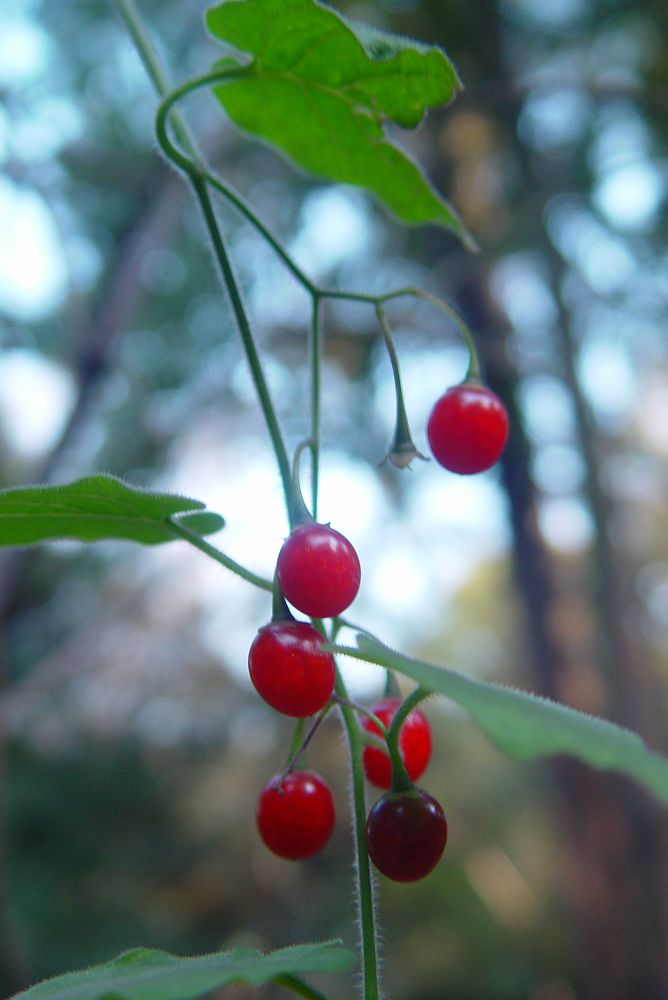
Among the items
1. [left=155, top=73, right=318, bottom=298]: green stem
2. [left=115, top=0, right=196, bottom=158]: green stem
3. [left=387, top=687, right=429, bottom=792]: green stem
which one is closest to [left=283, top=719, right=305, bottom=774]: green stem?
[left=387, top=687, right=429, bottom=792]: green stem

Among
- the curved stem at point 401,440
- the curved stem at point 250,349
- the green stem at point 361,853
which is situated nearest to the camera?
the green stem at point 361,853

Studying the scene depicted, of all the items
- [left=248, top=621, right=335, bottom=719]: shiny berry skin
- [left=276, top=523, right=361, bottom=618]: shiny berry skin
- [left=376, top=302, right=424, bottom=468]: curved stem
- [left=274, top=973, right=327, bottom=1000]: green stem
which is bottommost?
[left=274, top=973, right=327, bottom=1000]: green stem

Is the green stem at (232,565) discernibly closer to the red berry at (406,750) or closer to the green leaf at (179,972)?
the red berry at (406,750)

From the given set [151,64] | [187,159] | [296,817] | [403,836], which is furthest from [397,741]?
[151,64]

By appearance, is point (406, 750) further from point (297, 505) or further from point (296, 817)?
point (297, 505)

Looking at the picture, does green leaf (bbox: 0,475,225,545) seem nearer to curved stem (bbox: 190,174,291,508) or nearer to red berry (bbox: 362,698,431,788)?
curved stem (bbox: 190,174,291,508)

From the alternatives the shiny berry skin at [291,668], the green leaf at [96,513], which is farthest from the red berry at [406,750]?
the green leaf at [96,513]
